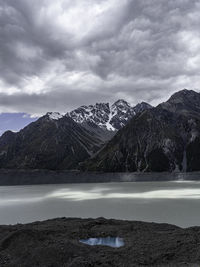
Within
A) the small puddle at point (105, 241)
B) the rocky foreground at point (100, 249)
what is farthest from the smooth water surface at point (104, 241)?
the rocky foreground at point (100, 249)

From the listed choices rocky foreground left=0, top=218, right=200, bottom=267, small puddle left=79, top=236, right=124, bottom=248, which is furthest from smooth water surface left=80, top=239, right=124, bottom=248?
rocky foreground left=0, top=218, right=200, bottom=267

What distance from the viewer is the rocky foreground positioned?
1695cm

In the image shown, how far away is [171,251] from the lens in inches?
728

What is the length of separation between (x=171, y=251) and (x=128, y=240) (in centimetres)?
426

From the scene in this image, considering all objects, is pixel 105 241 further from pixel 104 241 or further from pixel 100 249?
pixel 100 249

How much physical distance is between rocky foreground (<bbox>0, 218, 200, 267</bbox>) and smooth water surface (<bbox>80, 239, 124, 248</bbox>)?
55 cm

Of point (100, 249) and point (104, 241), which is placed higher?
point (100, 249)

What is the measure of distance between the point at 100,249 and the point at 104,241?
10.4ft

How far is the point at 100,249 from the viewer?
64.4ft

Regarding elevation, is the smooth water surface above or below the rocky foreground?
below

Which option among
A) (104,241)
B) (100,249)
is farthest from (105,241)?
(100,249)

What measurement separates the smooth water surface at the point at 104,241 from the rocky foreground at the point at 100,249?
1.81ft

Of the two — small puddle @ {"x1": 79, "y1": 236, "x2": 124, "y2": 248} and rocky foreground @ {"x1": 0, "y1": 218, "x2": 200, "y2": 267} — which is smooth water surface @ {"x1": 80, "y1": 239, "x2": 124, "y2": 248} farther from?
rocky foreground @ {"x1": 0, "y1": 218, "x2": 200, "y2": 267}

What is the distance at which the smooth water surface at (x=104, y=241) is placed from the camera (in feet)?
72.0
